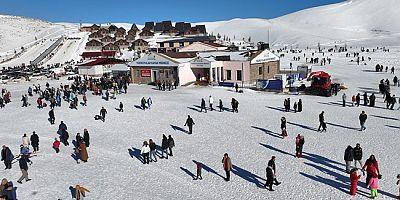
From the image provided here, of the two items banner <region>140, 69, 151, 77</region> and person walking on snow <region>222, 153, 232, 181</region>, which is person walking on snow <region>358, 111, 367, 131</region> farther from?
banner <region>140, 69, 151, 77</region>

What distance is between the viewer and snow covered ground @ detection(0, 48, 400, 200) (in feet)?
39.4

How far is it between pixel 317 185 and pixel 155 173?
552 cm

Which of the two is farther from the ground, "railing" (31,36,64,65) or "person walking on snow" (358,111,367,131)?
"railing" (31,36,64,65)

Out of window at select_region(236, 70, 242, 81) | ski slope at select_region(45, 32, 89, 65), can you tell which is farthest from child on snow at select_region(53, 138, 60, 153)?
ski slope at select_region(45, 32, 89, 65)

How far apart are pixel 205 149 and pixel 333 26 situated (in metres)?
164

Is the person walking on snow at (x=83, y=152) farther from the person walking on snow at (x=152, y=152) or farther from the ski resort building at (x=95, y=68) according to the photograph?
the ski resort building at (x=95, y=68)

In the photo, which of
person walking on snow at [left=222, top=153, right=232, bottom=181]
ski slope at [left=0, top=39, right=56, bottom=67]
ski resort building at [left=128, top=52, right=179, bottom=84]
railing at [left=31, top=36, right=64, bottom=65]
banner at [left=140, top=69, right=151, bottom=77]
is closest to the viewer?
person walking on snow at [left=222, top=153, right=232, bottom=181]

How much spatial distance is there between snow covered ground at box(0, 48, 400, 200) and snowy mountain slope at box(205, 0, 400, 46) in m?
96.8

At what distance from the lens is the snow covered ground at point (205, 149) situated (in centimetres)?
1202

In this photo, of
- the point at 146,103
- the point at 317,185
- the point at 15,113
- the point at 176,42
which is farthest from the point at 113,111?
the point at 176,42

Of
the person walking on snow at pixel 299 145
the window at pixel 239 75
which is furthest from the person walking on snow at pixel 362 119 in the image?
the window at pixel 239 75

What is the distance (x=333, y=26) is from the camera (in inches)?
6526

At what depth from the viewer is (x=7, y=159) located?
45.8 ft

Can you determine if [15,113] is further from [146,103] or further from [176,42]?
[176,42]
